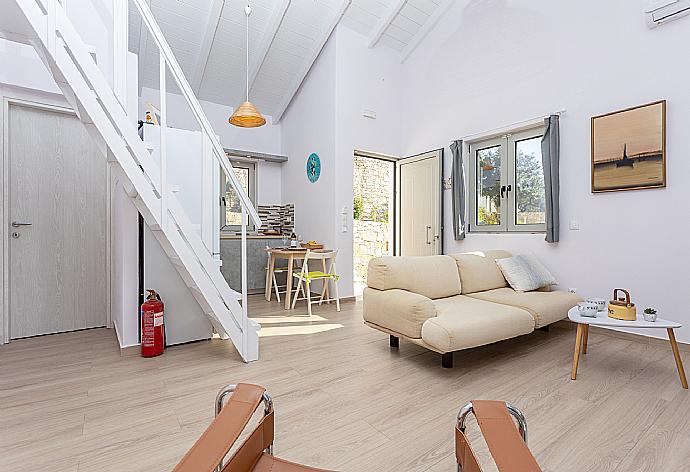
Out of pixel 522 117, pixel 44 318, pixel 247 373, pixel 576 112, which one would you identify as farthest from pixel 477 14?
pixel 44 318

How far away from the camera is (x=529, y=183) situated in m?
4.26

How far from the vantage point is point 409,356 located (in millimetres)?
2863

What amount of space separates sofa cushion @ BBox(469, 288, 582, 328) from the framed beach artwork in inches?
45.1

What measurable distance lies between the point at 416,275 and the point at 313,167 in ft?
9.81

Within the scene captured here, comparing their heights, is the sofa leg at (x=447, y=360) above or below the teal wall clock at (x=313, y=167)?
below

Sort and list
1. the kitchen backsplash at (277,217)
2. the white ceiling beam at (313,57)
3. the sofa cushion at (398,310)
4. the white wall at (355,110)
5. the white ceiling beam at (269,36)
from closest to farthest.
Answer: the sofa cushion at (398,310) → the white ceiling beam at (269,36) → the white ceiling beam at (313,57) → the white wall at (355,110) → the kitchen backsplash at (277,217)

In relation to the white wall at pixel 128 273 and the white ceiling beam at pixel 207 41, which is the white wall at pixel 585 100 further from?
the white wall at pixel 128 273

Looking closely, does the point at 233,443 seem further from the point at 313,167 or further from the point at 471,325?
the point at 313,167

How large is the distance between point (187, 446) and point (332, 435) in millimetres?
657

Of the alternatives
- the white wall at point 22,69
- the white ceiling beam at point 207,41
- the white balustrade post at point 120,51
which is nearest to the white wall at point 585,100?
the white ceiling beam at point 207,41

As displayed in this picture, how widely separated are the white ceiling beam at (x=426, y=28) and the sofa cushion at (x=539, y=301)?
397 centimetres

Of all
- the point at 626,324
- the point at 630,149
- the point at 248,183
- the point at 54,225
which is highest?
the point at 248,183

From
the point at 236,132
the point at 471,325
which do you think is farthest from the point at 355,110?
the point at 471,325

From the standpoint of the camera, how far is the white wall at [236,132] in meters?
5.48
